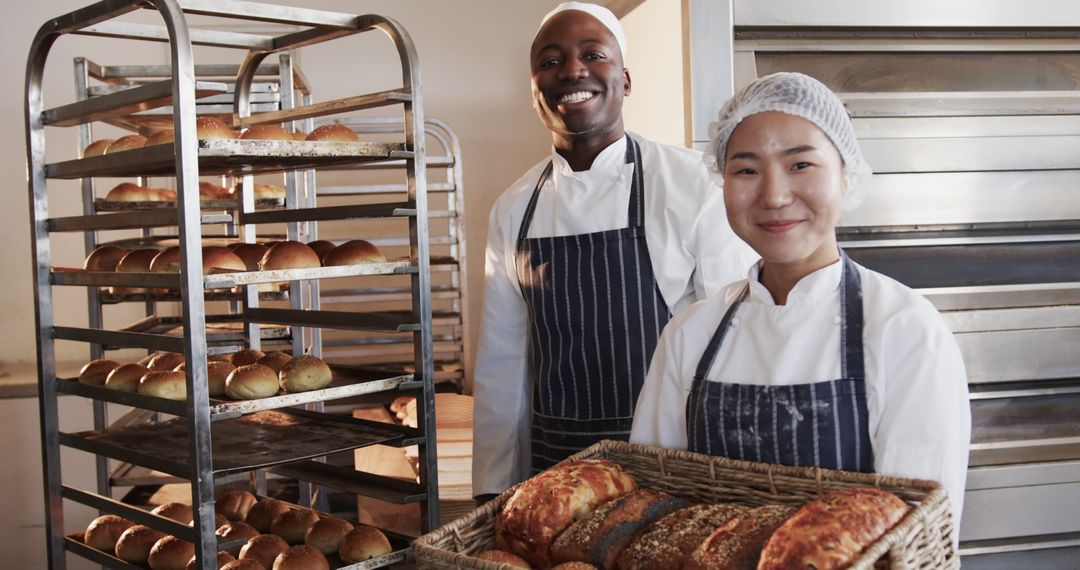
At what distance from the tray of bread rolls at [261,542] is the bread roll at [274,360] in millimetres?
354

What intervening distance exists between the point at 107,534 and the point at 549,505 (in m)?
1.51

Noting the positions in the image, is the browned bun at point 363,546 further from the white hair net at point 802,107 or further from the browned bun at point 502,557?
the white hair net at point 802,107

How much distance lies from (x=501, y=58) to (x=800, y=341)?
16.3ft

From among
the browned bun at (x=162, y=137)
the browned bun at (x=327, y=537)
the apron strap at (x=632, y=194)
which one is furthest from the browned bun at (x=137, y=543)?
the apron strap at (x=632, y=194)

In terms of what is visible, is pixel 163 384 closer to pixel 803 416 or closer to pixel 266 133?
pixel 266 133

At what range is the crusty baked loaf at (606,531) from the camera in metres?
1.15

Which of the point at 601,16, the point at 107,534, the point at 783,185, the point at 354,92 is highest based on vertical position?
the point at 354,92

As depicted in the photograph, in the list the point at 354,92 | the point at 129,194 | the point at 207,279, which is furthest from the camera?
the point at 354,92

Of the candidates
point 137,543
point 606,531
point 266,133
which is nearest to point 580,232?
point 266,133

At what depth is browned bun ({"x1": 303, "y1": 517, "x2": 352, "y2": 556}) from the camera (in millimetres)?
2076

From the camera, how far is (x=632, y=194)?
2150 millimetres

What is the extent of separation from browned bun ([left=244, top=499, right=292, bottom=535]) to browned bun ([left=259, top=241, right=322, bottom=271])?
60 cm

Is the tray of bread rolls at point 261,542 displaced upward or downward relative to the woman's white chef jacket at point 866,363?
downward

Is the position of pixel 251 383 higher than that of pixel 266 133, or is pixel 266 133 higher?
pixel 266 133
